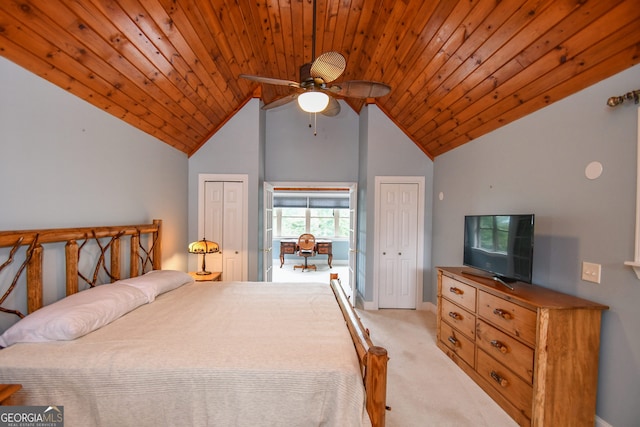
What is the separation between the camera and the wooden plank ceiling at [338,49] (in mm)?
1591

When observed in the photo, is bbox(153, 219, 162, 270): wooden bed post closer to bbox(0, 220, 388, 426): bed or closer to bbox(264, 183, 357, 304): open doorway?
bbox(0, 220, 388, 426): bed

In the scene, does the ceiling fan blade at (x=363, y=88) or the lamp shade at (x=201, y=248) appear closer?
the ceiling fan blade at (x=363, y=88)

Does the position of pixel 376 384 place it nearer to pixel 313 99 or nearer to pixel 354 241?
pixel 313 99

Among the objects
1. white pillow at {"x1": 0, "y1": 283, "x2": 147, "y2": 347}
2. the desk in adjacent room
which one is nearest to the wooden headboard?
white pillow at {"x1": 0, "y1": 283, "x2": 147, "y2": 347}

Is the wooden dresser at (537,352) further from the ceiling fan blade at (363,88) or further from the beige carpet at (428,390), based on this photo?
the ceiling fan blade at (363,88)

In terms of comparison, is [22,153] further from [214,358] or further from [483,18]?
[483,18]

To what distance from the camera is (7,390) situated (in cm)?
112

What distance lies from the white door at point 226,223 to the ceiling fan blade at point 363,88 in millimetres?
2454

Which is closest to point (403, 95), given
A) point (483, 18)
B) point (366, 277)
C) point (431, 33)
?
point (431, 33)

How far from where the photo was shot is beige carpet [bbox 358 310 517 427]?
1.92 metres

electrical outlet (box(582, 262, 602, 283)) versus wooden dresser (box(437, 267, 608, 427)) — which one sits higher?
electrical outlet (box(582, 262, 602, 283))

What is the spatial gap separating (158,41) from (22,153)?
47.8 inches

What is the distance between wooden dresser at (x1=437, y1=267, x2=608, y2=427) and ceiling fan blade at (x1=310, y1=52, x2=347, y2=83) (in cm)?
203

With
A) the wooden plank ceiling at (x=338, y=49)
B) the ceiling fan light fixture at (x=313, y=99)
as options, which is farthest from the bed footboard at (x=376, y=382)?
the wooden plank ceiling at (x=338, y=49)
